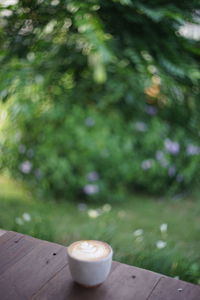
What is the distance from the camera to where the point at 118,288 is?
92cm

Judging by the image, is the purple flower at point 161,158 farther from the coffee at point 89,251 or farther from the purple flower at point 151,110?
the coffee at point 89,251

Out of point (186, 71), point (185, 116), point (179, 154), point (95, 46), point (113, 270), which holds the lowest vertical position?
point (179, 154)

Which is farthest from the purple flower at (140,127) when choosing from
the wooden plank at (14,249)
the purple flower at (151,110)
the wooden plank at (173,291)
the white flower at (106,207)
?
the wooden plank at (173,291)

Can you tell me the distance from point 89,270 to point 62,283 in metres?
0.11

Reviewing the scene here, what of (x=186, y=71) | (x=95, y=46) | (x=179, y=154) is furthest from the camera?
(x=179, y=154)

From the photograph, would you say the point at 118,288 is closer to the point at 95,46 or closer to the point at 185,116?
the point at 95,46

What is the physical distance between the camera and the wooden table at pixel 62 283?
2.89ft

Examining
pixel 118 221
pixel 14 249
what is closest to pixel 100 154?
pixel 118 221

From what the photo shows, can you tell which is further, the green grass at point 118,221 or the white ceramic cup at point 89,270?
the green grass at point 118,221

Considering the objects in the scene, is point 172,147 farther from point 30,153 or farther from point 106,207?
point 30,153

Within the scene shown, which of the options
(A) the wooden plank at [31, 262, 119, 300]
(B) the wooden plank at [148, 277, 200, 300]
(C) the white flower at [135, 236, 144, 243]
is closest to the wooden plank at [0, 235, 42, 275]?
(A) the wooden plank at [31, 262, 119, 300]

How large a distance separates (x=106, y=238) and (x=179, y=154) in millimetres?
1224

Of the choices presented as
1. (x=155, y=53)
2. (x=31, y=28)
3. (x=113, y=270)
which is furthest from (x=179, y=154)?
(x=113, y=270)

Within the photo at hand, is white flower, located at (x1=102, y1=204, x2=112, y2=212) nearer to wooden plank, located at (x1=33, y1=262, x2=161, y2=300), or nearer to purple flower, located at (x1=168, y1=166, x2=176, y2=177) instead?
purple flower, located at (x1=168, y1=166, x2=176, y2=177)
